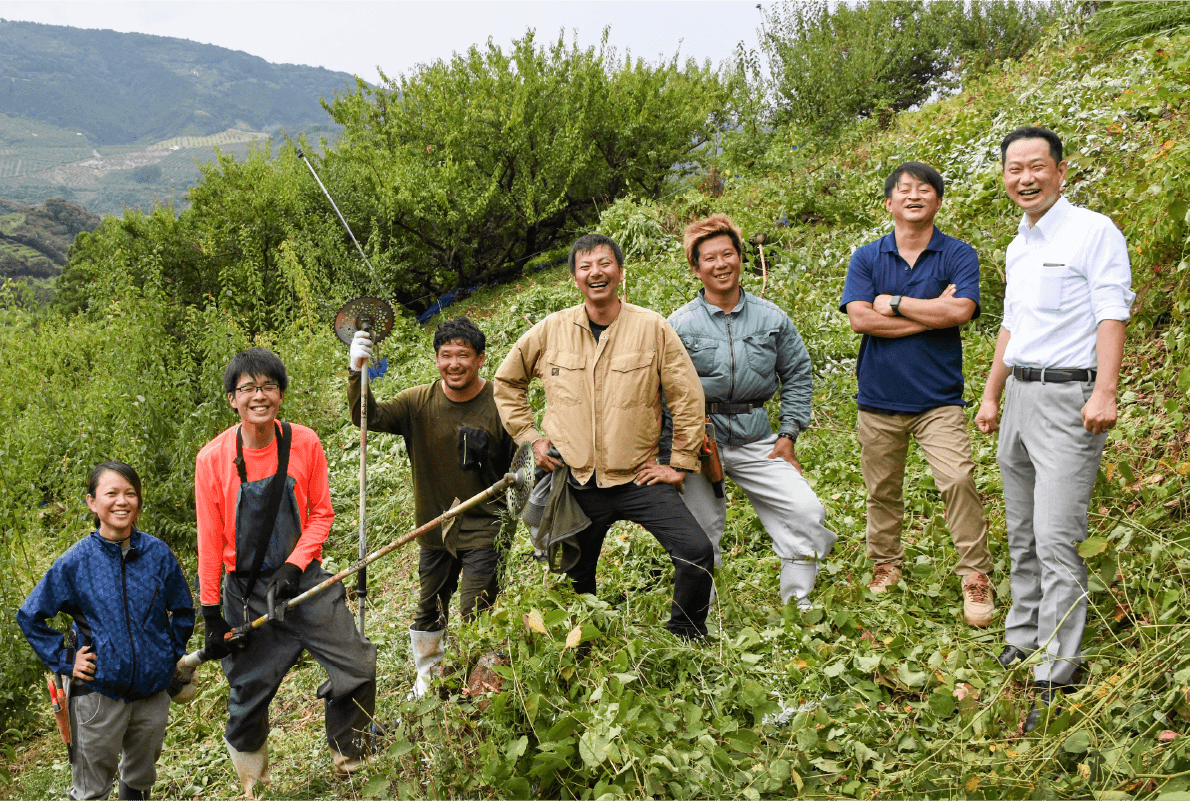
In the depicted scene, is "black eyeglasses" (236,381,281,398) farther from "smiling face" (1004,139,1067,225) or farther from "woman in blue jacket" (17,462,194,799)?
"smiling face" (1004,139,1067,225)

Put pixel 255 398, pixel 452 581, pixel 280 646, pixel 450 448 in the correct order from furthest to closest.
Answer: pixel 452 581
pixel 450 448
pixel 280 646
pixel 255 398

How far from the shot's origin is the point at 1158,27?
8414mm

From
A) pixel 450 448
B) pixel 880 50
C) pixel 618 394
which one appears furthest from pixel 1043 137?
pixel 880 50

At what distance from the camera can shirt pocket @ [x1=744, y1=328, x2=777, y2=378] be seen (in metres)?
3.86

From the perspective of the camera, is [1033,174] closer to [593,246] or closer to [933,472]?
[933,472]

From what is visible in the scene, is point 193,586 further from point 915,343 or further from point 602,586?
point 915,343

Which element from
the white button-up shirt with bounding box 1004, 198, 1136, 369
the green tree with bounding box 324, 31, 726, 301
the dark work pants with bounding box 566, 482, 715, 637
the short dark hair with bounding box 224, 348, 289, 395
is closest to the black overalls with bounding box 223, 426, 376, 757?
the short dark hair with bounding box 224, 348, 289, 395

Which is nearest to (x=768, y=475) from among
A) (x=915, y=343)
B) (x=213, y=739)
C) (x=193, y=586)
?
(x=915, y=343)

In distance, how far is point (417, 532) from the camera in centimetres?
377

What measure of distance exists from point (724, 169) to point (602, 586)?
37.2 ft

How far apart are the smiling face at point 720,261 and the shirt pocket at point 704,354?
27 cm

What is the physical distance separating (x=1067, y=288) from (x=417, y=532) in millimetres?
2951

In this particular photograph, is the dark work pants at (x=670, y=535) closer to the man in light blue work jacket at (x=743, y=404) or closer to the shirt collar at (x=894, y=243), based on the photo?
the man in light blue work jacket at (x=743, y=404)

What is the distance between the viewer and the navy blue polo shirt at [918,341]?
3.71 m
